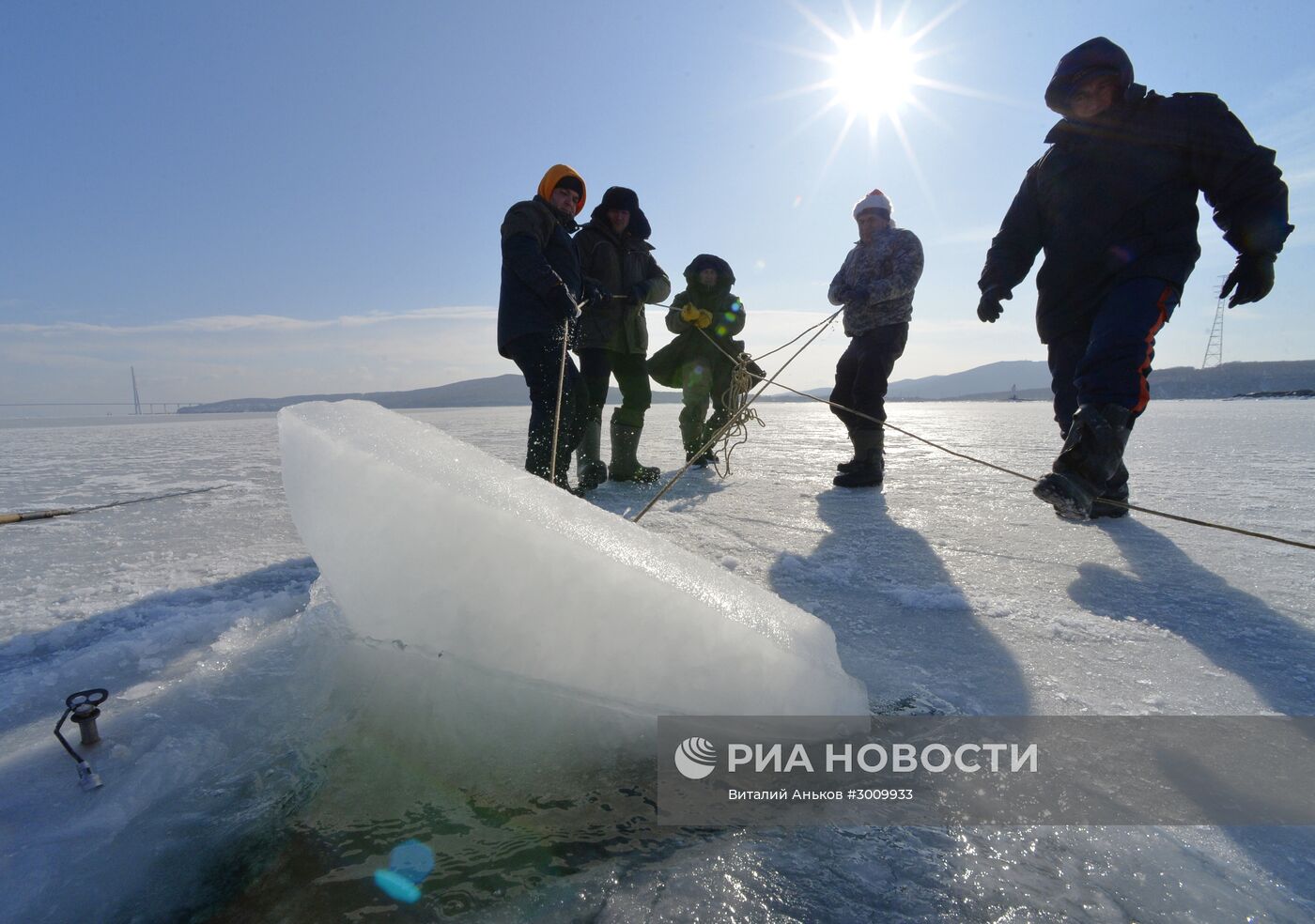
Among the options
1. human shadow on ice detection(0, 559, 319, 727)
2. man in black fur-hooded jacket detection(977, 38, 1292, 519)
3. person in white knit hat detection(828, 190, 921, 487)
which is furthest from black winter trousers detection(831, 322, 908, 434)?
human shadow on ice detection(0, 559, 319, 727)

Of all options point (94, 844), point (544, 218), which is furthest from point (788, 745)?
point (544, 218)

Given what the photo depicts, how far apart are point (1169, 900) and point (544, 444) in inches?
111

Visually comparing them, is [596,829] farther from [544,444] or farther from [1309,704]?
[544,444]

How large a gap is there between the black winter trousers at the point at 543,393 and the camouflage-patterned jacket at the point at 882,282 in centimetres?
179

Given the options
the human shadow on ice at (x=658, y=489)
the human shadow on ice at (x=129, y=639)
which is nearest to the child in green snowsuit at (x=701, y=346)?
the human shadow on ice at (x=658, y=489)

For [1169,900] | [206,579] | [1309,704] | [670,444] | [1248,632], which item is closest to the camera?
[1169,900]

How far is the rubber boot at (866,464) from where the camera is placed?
364 centimetres

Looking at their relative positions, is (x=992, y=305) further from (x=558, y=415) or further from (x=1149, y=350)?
(x=558, y=415)

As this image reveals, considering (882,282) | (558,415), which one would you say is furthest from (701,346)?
(558,415)

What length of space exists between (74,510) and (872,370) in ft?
14.7

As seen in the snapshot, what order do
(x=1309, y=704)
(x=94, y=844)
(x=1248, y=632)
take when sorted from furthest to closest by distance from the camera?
(x=1248, y=632) < (x=1309, y=704) < (x=94, y=844)

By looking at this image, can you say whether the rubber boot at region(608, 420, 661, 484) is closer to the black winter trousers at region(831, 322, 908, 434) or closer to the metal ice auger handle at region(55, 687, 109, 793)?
the black winter trousers at region(831, 322, 908, 434)

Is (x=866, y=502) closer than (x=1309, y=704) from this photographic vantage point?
No

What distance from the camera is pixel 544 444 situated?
318 centimetres
